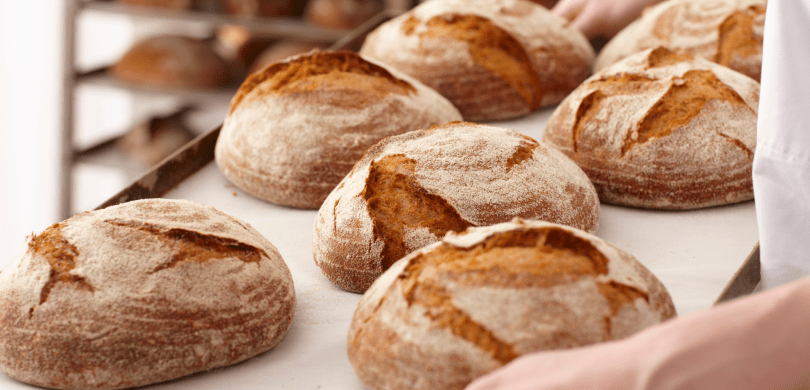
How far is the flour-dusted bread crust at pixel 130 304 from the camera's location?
107 centimetres

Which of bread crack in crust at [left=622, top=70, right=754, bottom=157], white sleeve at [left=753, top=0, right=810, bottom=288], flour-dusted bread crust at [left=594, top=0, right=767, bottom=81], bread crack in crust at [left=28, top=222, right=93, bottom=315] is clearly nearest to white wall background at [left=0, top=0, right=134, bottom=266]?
flour-dusted bread crust at [left=594, top=0, right=767, bottom=81]

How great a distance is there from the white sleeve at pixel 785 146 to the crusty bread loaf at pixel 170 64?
3.44m

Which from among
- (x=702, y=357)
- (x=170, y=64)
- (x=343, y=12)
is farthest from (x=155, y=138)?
(x=702, y=357)

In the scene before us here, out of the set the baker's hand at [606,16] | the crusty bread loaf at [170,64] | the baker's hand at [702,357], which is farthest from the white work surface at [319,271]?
the crusty bread loaf at [170,64]

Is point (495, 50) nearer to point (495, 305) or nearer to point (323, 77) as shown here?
point (323, 77)

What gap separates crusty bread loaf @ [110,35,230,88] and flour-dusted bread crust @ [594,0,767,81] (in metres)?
2.60

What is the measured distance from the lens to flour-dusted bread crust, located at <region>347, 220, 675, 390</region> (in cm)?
93

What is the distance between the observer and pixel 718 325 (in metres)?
0.81

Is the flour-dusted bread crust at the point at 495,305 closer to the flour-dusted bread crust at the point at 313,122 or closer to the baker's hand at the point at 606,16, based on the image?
the flour-dusted bread crust at the point at 313,122

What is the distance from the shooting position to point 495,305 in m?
0.94

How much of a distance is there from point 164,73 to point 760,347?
12.4 feet

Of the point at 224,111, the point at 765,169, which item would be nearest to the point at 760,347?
the point at 765,169

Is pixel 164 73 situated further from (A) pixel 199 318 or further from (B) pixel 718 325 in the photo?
(B) pixel 718 325

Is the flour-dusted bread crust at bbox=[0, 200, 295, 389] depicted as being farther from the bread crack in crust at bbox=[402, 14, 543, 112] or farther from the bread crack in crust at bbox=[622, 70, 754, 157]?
the bread crack in crust at bbox=[402, 14, 543, 112]
